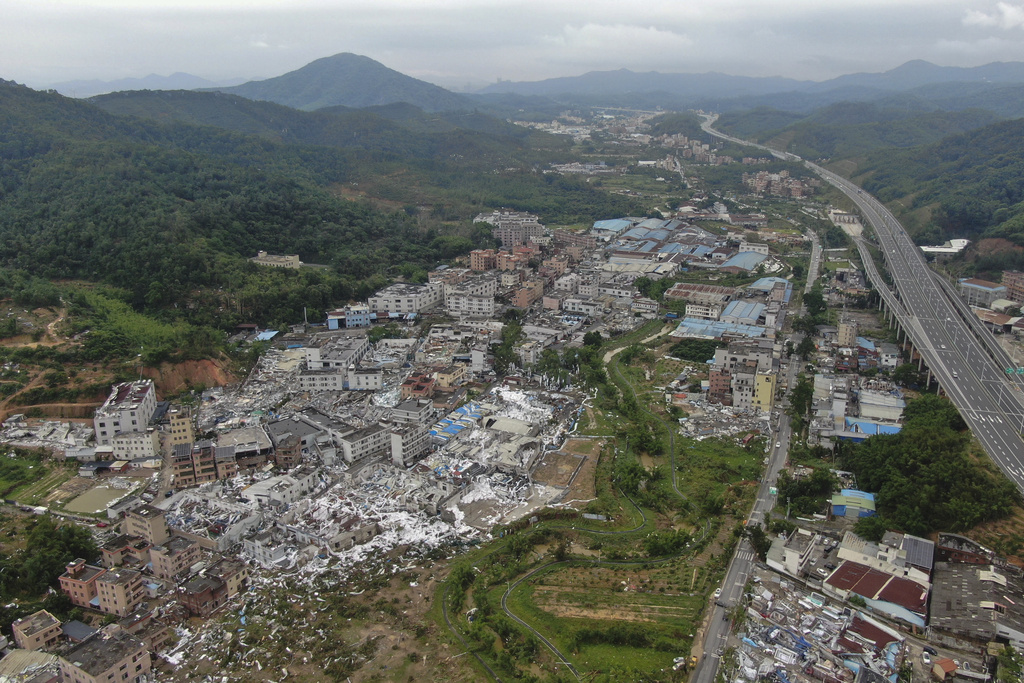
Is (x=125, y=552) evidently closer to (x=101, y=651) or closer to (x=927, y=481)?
(x=101, y=651)

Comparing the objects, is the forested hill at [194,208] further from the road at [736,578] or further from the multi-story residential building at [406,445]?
the road at [736,578]

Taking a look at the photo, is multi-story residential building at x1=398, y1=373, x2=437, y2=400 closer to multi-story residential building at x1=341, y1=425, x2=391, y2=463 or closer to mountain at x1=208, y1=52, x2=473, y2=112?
multi-story residential building at x1=341, y1=425, x2=391, y2=463

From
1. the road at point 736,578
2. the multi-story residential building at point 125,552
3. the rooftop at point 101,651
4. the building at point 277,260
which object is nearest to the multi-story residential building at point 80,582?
the multi-story residential building at point 125,552

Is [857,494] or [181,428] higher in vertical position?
[181,428]

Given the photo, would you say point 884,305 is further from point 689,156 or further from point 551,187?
point 689,156

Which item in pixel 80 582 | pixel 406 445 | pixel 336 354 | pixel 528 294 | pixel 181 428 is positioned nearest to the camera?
pixel 80 582

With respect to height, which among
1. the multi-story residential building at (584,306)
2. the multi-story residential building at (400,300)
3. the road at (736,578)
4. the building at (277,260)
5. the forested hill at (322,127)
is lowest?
the road at (736,578)

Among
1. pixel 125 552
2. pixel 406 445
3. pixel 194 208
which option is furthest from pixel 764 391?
pixel 194 208

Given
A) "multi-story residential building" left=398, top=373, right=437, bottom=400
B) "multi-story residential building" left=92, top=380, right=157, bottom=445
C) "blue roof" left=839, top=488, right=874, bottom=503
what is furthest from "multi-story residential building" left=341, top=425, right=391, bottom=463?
"blue roof" left=839, top=488, right=874, bottom=503
